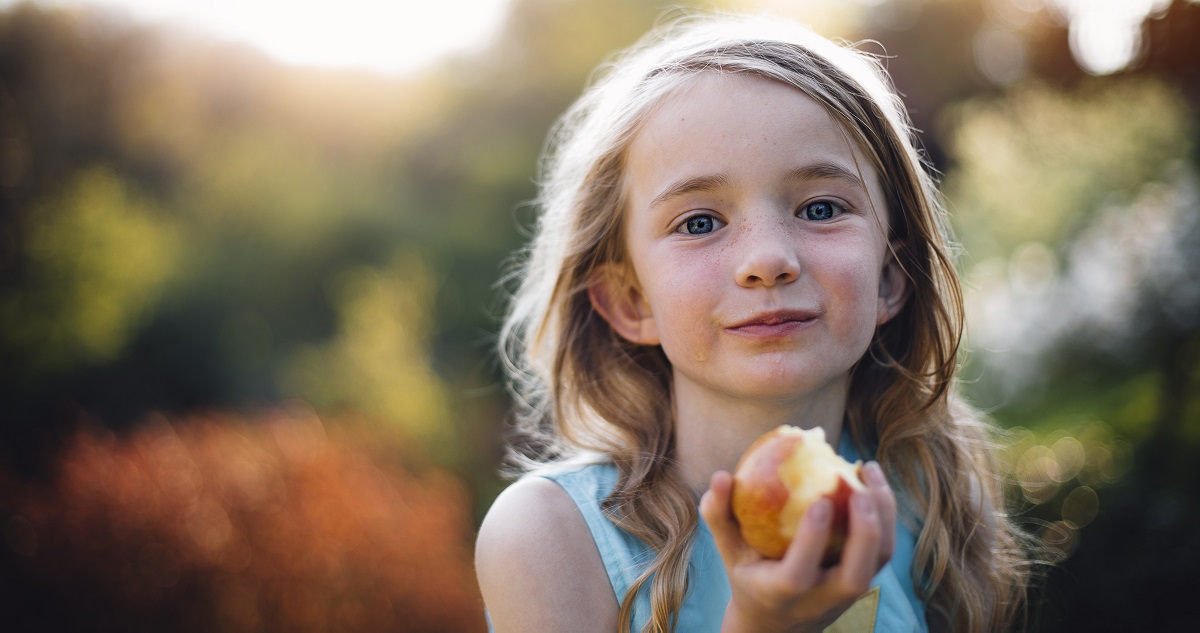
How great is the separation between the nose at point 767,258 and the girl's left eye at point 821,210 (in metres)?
0.09

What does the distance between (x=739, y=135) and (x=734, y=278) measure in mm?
254

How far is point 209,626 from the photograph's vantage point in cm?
405

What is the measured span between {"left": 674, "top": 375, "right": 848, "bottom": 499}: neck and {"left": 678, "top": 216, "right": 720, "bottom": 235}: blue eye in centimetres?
32

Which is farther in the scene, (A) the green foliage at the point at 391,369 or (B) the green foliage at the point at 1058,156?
(A) the green foliage at the point at 391,369

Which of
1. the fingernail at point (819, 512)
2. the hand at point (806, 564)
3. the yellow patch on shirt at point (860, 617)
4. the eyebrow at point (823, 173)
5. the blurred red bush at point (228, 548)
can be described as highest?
the eyebrow at point (823, 173)

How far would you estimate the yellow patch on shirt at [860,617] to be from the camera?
5.16 ft

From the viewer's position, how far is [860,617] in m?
1.58

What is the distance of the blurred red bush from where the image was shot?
4035mm

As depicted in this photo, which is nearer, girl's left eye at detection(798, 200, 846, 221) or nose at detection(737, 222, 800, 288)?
nose at detection(737, 222, 800, 288)

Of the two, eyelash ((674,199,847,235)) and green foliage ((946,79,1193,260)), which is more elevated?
green foliage ((946,79,1193,260))

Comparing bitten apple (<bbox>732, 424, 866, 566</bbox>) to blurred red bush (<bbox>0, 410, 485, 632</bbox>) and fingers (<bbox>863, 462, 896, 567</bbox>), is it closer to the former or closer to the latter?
fingers (<bbox>863, 462, 896, 567</bbox>)

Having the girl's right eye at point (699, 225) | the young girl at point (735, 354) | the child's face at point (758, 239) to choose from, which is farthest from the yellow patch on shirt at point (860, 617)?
the girl's right eye at point (699, 225)

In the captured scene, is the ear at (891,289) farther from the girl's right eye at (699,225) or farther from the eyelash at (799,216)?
the girl's right eye at (699,225)

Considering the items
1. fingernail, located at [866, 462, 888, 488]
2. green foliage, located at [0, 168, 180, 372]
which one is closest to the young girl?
fingernail, located at [866, 462, 888, 488]
